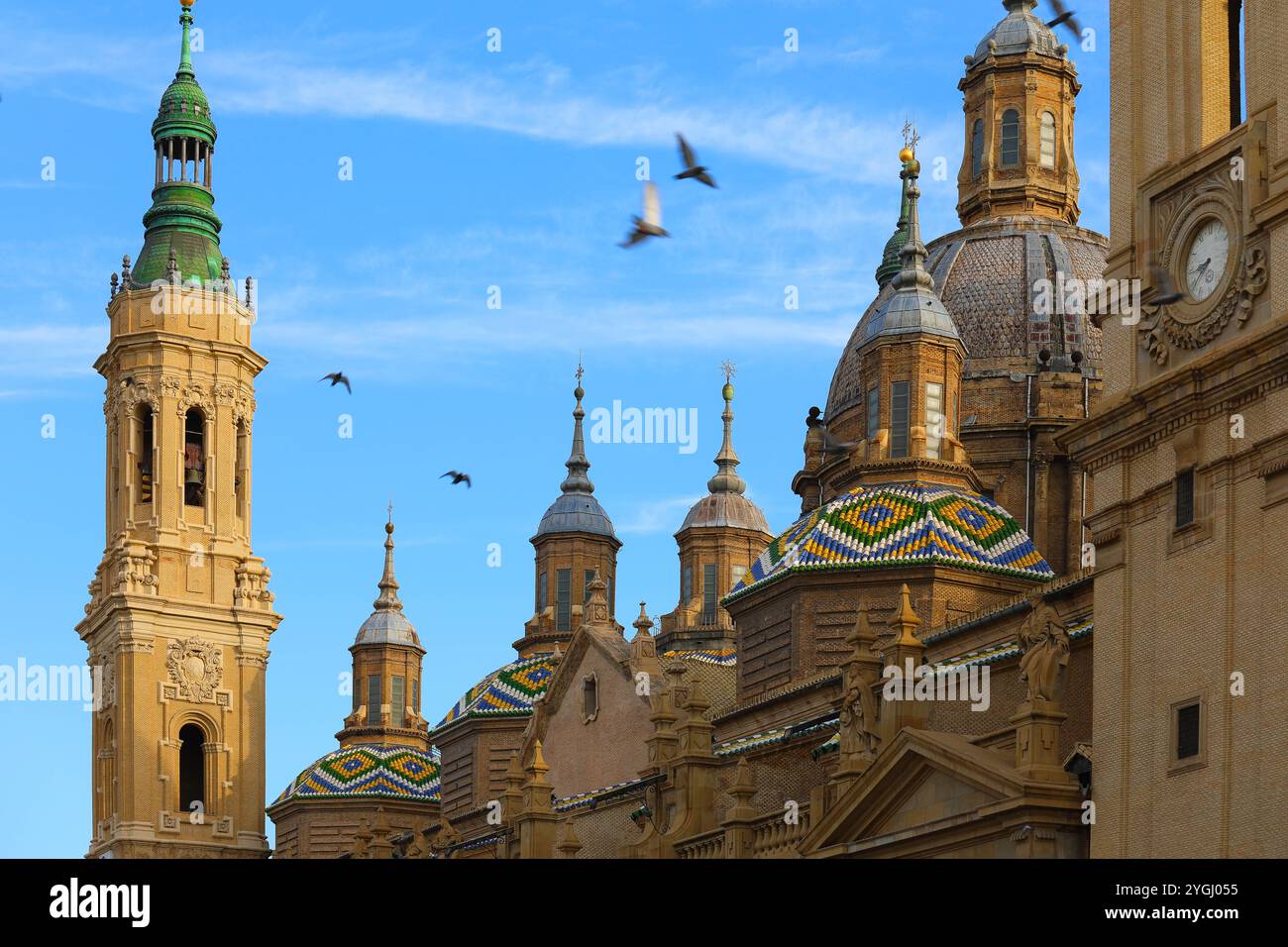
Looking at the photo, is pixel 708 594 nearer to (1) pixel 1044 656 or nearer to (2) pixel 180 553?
(2) pixel 180 553

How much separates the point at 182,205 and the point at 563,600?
16.0m

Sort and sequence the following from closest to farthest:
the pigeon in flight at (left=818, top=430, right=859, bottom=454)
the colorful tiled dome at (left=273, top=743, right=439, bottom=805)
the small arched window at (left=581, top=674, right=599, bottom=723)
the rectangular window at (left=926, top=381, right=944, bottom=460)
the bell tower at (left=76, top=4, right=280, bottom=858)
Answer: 1. the rectangular window at (left=926, top=381, right=944, bottom=460)
2. the pigeon in flight at (left=818, top=430, right=859, bottom=454)
3. the small arched window at (left=581, top=674, right=599, bottom=723)
4. the bell tower at (left=76, top=4, right=280, bottom=858)
5. the colorful tiled dome at (left=273, top=743, right=439, bottom=805)

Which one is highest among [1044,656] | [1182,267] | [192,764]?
[1182,267]

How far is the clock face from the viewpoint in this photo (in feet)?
97.5

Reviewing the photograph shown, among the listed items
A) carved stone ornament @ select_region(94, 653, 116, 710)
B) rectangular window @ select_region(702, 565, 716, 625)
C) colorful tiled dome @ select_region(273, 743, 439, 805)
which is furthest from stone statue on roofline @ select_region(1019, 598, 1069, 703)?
colorful tiled dome @ select_region(273, 743, 439, 805)

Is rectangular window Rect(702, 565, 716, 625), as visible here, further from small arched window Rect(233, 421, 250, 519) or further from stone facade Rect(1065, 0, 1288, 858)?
stone facade Rect(1065, 0, 1288, 858)

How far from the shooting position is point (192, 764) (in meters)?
74.1

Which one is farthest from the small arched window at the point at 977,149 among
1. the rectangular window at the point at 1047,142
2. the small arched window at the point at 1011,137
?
the rectangular window at the point at 1047,142

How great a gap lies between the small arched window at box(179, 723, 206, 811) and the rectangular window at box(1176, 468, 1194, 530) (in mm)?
47790

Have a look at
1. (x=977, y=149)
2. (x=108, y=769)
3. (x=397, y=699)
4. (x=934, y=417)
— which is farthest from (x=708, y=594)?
(x=934, y=417)

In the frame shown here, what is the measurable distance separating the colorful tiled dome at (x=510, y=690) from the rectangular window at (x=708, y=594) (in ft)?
18.6

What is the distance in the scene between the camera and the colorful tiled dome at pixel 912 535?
5000 cm

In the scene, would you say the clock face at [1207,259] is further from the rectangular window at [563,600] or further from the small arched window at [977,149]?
the rectangular window at [563,600]
